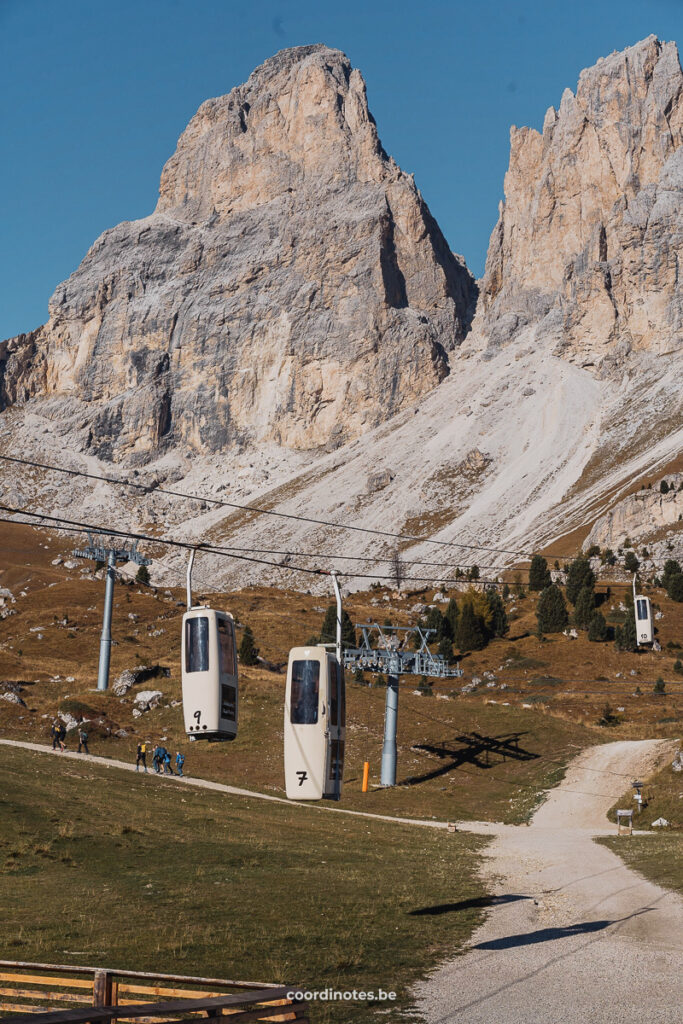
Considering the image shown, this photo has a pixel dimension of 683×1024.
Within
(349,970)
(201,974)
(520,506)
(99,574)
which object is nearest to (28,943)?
(201,974)

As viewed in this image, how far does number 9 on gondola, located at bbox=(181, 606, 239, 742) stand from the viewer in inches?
1097

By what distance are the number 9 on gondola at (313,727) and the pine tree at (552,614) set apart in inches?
2941

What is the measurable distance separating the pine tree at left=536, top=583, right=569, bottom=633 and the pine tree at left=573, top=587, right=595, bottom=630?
1276 mm

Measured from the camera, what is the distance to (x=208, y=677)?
28000mm

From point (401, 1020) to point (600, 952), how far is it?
6190 mm

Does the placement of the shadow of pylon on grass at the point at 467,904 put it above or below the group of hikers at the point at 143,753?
below

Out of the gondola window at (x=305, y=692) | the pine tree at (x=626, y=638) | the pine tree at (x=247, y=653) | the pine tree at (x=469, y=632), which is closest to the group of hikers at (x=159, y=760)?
the pine tree at (x=247, y=653)

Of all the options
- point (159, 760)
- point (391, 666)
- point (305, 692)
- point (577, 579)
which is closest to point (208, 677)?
point (305, 692)

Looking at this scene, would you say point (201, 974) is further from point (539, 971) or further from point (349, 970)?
point (539, 971)

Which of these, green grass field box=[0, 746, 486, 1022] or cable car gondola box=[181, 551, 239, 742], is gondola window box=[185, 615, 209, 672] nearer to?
cable car gondola box=[181, 551, 239, 742]

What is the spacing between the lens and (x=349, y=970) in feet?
56.1

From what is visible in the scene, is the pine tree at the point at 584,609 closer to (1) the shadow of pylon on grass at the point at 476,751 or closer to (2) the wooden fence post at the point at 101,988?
(1) the shadow of pylon on grass at the point at 476,751

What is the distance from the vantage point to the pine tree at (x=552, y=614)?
98.2 meters

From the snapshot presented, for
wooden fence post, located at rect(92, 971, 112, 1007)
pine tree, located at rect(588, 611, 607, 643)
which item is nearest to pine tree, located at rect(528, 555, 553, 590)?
pine tree, located at rect(588, 611, 607, 643)
